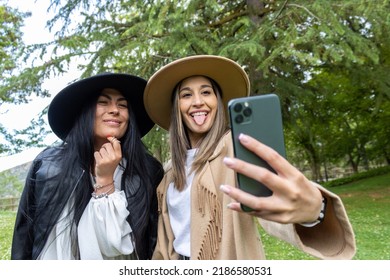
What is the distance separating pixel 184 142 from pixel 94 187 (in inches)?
17.1

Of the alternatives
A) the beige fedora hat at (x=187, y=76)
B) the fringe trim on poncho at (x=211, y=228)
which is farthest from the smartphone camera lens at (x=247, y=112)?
the beige fedora hat at (x=187, y=76)

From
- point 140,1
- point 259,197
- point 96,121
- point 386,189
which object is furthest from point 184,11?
point 386,189

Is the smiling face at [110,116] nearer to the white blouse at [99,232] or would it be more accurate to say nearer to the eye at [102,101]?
the eye at [102,101]

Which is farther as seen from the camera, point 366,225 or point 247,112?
point 366,225

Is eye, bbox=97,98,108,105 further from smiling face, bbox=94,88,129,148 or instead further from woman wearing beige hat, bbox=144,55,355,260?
woman wearing beige hat, bbox=144,55,355,260

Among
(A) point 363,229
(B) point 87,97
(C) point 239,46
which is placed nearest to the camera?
(B) point 87,97

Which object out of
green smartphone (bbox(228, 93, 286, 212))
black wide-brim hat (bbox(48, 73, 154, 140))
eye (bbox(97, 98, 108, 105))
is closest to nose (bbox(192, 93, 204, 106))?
black wide-brim hat (bbox(48, 73, 154, 140))

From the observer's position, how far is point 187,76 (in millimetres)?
1771

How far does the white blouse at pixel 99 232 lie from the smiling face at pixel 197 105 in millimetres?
419

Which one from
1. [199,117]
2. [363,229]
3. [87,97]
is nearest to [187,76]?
[199,117]

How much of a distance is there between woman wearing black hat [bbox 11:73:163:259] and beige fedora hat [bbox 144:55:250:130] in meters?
0.11

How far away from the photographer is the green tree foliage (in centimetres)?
516

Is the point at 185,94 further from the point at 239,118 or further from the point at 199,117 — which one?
the point at 239,118

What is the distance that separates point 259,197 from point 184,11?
5.03m
